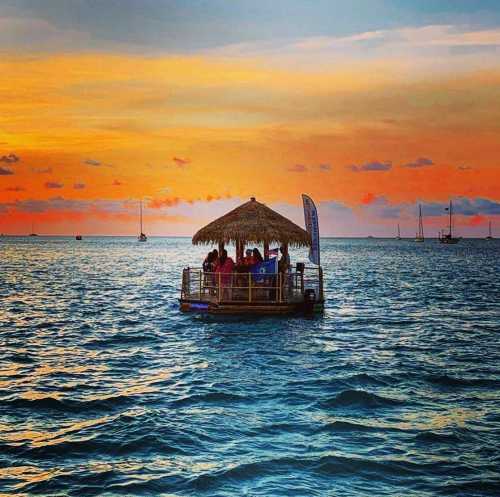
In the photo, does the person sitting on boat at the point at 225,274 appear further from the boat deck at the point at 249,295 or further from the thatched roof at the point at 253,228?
the thatched roof at the point at 253,228

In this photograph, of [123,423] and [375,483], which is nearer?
[375,483]

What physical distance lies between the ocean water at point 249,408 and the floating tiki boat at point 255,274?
27.5 inches

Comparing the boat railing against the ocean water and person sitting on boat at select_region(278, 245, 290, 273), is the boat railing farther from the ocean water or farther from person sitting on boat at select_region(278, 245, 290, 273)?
the ocean water

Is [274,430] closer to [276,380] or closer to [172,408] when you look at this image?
[172,408]

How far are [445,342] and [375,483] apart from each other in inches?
540

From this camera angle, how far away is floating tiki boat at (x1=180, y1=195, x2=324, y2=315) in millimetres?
25219

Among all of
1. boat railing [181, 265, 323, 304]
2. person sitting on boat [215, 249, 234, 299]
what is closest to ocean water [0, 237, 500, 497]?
boat railing [181, 265, 323, 304]

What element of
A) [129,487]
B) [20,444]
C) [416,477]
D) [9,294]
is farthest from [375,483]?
[9,294]

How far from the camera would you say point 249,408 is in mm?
12891

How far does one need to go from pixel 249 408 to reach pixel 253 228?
1403 cm

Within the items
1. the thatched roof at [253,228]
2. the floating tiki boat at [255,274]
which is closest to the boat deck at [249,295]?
the floating tiki boat at [255,274]

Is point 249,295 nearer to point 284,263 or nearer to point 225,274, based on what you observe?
point 225,274

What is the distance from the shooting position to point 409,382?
51.1 feet

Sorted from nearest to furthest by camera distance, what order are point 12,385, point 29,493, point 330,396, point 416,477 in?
1. point 29,493
2. point 416,477
3. point 330,396
4. point 12,385
